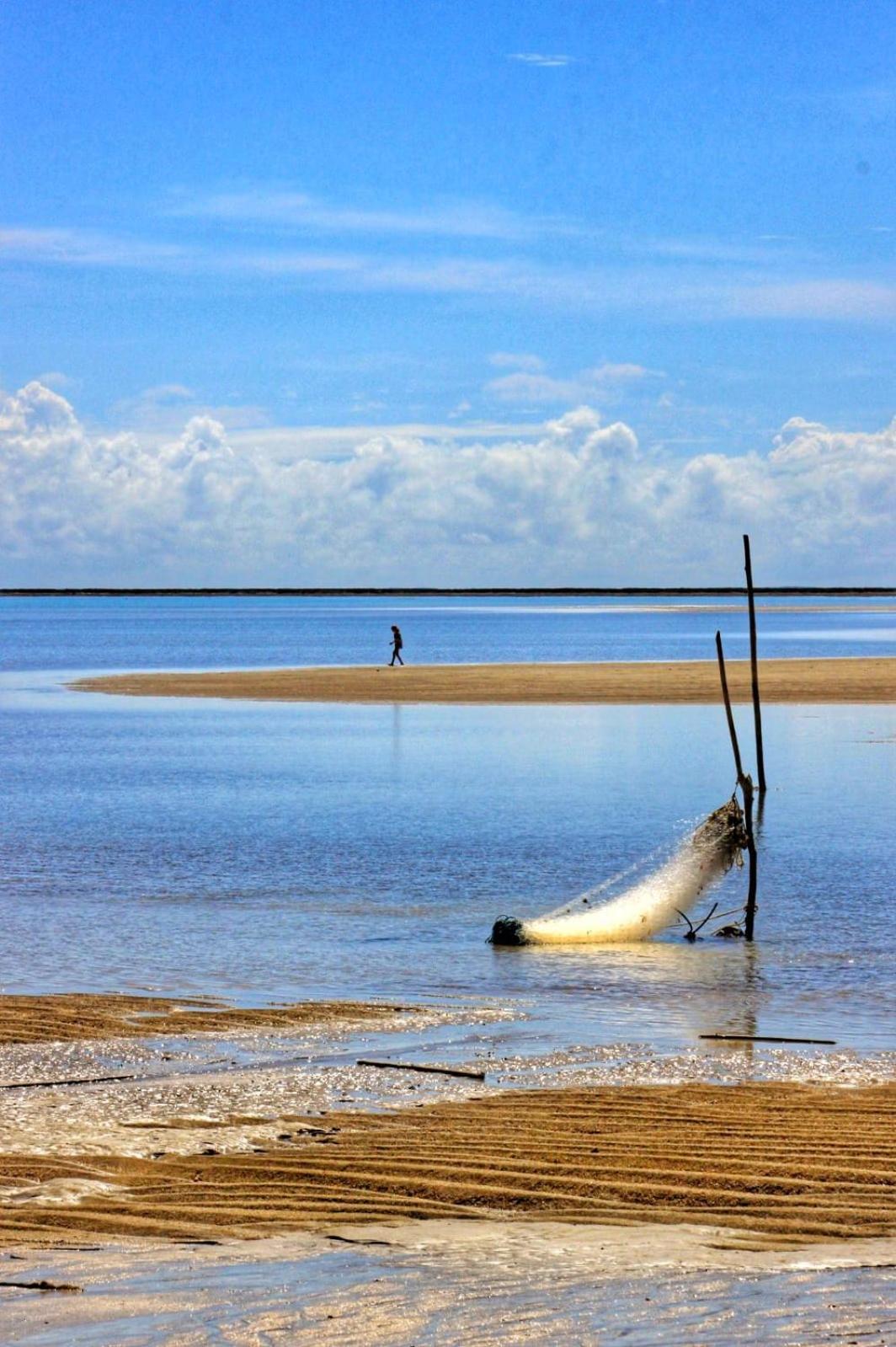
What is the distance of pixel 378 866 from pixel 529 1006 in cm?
650

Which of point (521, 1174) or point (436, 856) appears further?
point (436, 856)

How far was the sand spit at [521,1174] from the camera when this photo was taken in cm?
687

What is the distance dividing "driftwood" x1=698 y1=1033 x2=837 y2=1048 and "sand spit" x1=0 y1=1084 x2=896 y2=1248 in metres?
1.87

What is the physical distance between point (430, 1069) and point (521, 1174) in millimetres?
2644

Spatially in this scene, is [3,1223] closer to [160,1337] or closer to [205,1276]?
[205,1276]

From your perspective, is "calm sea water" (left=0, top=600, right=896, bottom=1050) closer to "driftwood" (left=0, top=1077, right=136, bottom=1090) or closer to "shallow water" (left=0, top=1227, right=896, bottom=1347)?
"driftwood" (left=0, top=1077, right=136, bottom=1090)

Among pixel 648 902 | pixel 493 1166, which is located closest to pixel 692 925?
pixel 648 902

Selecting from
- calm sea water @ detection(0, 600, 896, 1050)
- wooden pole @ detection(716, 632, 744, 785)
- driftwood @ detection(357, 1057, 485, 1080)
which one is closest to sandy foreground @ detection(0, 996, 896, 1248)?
driftwood @ detection(357, 1057, 485, 1080)

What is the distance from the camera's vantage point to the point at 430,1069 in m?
10.1

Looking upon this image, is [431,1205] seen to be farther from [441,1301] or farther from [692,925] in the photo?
[692,925]

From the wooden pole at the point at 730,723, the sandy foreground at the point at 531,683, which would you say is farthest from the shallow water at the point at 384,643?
the wooden pole at the point at 730,723

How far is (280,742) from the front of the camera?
111 ft

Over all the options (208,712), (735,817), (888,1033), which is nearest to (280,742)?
(208,712)

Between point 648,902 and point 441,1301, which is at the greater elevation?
point 648,902
